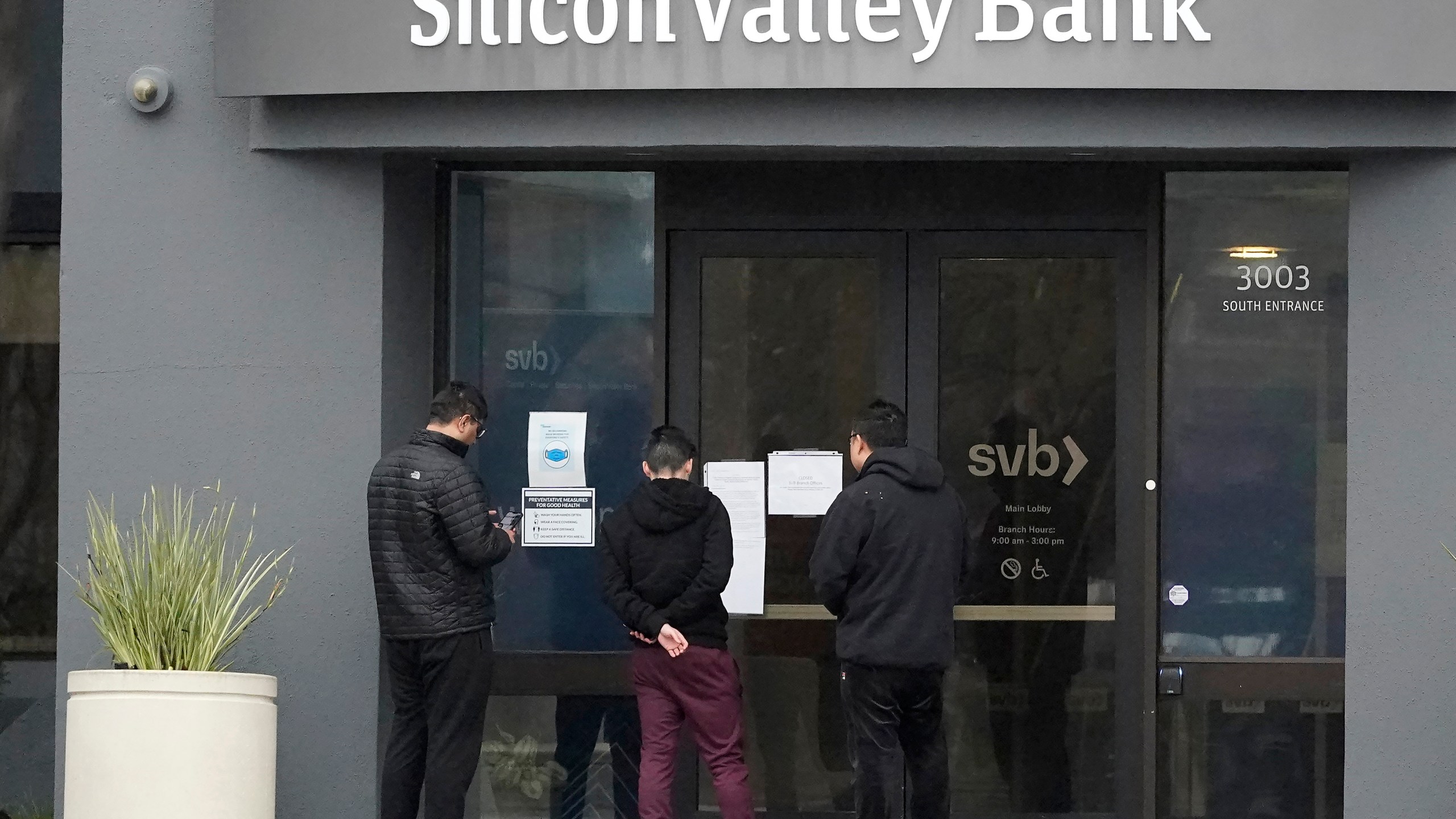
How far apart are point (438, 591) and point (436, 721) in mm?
514

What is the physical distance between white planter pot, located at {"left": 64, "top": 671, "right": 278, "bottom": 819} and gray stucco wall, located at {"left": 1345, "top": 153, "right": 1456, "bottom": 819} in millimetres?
4198

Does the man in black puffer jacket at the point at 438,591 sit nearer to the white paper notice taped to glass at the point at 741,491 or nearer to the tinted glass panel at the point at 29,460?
the white paper notice taped to glass at the point at 741,491

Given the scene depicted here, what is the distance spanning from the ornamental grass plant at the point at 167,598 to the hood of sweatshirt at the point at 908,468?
7.82 feet

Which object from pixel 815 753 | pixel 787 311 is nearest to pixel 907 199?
pixel 787 311

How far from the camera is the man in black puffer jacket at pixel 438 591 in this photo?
21.3ft

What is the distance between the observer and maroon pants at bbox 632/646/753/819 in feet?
22.5

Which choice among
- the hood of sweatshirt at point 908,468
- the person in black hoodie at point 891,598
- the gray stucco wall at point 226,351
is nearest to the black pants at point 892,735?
the person in black hoodie at point 891,598

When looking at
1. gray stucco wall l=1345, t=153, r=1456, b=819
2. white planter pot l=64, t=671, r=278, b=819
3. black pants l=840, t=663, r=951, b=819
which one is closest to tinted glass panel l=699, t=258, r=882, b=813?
black pants l=840, t=663, r=951, b=819

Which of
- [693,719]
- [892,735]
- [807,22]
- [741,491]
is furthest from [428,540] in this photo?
[807,22]

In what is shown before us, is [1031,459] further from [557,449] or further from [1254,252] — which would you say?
[557,449]

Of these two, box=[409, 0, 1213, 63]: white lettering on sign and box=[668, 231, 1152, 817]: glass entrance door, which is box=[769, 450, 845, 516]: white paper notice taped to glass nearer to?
box=[668, 231, 1152, 817]: glass entrance door

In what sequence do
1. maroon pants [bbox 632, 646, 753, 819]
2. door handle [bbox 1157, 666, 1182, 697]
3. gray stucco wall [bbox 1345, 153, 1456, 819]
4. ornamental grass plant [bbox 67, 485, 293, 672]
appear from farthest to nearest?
door handle [bbox 1157, 666, 1182, 697] → maroon pants [bbox 632, 646, 753, 819] → gray stucco wall [bbox 1345, 153, 1456, 819] → ornamental grass plant [bbox 67, 485, 293, 672]

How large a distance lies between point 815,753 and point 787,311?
1.96m

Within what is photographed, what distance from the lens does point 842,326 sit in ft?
25.3
